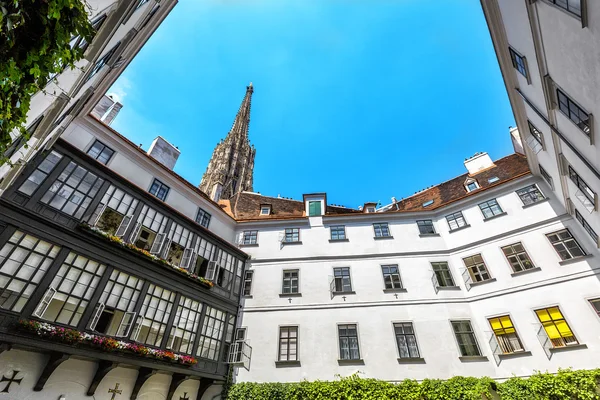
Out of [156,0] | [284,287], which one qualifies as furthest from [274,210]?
[156,0]

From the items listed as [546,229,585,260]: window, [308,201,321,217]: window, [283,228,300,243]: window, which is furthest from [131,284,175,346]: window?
[546,229,585,260]: window

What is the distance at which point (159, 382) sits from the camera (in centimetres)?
1434

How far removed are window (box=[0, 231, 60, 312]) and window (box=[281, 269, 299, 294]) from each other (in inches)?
515

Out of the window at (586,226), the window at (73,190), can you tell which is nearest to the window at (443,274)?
the window at (586,226)

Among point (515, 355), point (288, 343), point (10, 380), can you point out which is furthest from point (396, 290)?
point (10, 380)

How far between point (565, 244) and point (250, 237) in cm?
2046

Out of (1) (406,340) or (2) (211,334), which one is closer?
(2) (211,334)

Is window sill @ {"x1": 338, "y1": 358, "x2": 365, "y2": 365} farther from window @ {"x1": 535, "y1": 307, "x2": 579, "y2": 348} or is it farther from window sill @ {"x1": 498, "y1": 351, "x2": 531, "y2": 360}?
window @ {"x1": 535, "y1": 307, "x2": 579, "y2": 348}

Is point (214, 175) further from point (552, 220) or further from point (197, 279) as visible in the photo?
point (552, 220)

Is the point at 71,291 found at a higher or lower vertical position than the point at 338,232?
lower

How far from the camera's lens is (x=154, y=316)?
47.3 feet

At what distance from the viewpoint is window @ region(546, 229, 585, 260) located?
53.6 ft

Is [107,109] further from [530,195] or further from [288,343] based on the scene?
[530,195]

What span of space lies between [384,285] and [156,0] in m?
20.4
